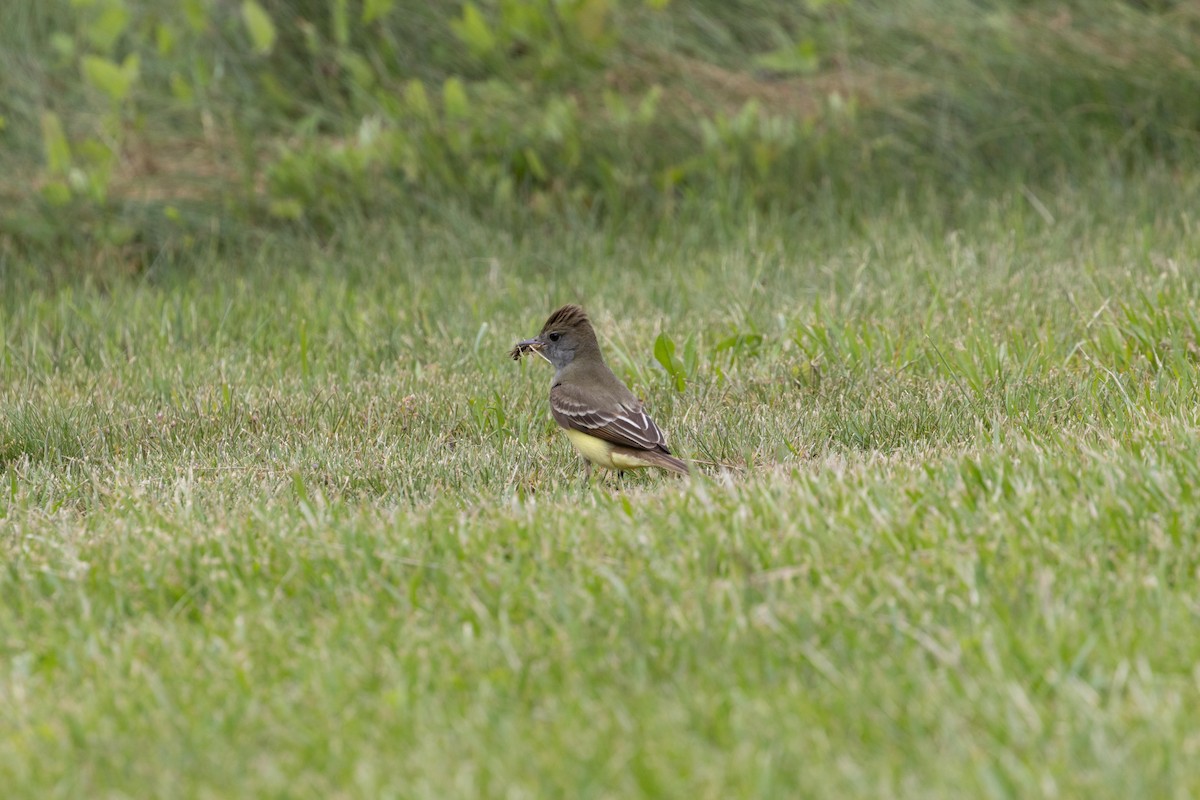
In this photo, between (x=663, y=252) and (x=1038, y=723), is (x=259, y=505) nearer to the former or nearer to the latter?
(x=1038, y=723)

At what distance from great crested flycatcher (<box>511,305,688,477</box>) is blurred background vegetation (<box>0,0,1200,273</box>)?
3.40m

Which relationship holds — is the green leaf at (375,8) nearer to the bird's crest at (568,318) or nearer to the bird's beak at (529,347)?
the bird's beak at (529,347)

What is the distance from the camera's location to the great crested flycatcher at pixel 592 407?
5578 mm

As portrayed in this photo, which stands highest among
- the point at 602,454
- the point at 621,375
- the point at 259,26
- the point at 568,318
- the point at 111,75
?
the point at 259,26

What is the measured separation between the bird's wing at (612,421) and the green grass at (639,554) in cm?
17

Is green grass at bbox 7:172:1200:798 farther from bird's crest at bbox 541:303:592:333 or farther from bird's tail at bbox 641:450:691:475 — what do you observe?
bird's crest at bbox 541:303:592:333

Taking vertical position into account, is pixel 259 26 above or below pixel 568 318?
above

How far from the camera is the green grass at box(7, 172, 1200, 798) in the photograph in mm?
3066

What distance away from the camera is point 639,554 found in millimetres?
4102

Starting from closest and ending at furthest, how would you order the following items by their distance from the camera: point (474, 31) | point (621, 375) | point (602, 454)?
point (602, 454) < point (621, 375) < point (474, 31)

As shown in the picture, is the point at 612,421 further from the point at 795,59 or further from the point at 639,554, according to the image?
the point at 795,59

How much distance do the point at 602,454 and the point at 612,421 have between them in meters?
0.14

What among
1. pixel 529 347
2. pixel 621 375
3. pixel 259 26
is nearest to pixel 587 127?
pixel 259 26

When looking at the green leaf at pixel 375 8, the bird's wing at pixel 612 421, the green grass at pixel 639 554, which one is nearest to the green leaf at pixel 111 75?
the green leaf at pixel 375 8
